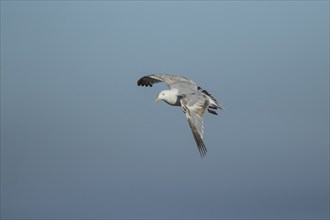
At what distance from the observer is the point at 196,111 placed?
26578 mm

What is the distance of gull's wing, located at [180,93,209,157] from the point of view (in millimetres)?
25312

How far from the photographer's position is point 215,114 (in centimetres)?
2992

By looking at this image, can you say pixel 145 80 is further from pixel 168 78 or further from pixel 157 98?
pixel 157 98

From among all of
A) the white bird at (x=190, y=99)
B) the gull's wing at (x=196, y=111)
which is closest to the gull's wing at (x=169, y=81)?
the white bird at (x=190, y=99)

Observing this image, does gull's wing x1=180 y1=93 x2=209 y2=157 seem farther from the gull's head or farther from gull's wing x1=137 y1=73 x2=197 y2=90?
gull's wing x1=137 y1=73 x2=197 y2=90

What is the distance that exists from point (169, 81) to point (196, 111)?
5.16 metres

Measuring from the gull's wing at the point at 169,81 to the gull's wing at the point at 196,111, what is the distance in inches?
87.7

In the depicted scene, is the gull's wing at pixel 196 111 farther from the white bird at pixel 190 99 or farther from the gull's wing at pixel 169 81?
the gull's wing at pixel 169 81

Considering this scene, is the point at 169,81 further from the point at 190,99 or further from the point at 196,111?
the point at 196,111

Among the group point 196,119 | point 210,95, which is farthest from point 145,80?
point 196,119

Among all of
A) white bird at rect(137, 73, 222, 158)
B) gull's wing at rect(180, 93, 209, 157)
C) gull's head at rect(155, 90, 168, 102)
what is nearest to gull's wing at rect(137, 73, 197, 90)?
white bird at rect(137, 73, 222, 158)

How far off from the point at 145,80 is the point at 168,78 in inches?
90.6

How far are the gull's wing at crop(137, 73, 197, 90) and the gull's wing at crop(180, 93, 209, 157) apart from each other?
2226mm

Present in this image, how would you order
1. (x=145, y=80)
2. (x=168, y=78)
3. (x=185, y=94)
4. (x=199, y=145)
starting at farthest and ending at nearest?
(x=145, y=80) → (x=168, y=78) → (x=185, y=94) → (x=199, y=145)
